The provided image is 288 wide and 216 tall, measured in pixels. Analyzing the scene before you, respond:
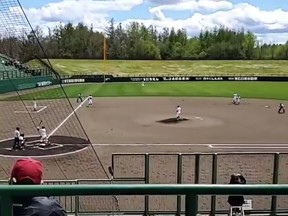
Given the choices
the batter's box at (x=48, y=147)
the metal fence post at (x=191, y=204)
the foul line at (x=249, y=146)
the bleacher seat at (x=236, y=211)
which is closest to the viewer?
the metal fence post at (x=191, y=204)

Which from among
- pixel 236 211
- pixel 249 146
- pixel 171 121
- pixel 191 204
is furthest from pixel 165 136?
pixel 191 204

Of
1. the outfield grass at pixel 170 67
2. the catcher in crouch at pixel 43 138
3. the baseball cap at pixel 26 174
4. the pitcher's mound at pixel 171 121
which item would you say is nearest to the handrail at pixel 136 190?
the baseball cap at pixel 26 174

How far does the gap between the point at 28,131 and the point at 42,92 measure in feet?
77.7

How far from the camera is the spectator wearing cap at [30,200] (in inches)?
103

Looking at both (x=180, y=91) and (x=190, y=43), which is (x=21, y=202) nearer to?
(x=180, y=91)

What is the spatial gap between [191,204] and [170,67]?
91.2 m

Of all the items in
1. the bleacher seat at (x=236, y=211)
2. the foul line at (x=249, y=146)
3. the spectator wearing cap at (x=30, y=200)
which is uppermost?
the spectator wearing cap at (x=30, y=200)

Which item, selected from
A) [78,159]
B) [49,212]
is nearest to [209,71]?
[78,159]

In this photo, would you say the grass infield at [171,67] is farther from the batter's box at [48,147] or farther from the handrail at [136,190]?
the handrail at [136,190]

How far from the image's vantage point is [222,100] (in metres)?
47.5

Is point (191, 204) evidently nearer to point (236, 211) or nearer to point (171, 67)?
point (236, 211)

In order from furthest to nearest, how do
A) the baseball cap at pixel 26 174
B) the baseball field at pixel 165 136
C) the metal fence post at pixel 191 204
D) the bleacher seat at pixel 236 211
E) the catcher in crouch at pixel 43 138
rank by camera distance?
the catcher in crouch at pixel 43 138
the baseball field at pixel 165 136
the bleacher seat at pixel 236 211
the baseball cap at pixel 26 174
the metal fence post at pixel 191 204

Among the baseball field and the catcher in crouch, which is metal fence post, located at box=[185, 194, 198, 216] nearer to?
the baseball field

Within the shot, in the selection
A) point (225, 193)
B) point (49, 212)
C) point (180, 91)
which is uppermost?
point (225, 193)
